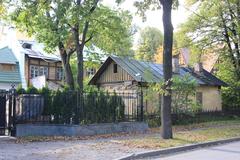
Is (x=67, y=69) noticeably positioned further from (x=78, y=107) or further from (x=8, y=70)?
(x=8, y=70)

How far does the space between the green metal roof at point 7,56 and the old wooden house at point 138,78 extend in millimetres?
12953

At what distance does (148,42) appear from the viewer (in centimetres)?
7531

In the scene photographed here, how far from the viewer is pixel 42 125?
17797mm

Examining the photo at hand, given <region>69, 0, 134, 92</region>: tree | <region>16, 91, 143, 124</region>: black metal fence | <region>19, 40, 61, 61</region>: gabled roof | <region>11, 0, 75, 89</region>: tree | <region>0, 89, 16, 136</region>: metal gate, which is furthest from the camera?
<region>19, 40, 61, 61</region>: gabled roof

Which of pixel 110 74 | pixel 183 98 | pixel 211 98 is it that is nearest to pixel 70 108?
pixel 183 98

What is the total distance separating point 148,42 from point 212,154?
6250 cm

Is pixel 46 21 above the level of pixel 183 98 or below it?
above

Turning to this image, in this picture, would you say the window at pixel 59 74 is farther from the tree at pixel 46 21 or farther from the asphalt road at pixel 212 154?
the asphalt road at pixel 212 154

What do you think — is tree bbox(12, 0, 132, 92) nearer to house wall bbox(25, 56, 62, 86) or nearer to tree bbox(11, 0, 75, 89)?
tree bbox(11, 0, 75, 89)

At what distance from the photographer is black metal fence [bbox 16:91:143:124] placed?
17.8 m

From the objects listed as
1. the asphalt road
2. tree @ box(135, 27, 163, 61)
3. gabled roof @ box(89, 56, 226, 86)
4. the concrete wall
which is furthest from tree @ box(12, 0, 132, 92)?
tree @ box(135, 27, 163, 61)

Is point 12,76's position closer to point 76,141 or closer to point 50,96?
point 50,96

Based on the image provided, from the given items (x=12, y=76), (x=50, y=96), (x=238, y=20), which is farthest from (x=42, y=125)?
(x=12, y=76)

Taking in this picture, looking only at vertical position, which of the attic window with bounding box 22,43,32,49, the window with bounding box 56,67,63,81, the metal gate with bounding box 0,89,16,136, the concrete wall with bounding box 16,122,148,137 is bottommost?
the concrete wall with bounding box 16,122,148,137
